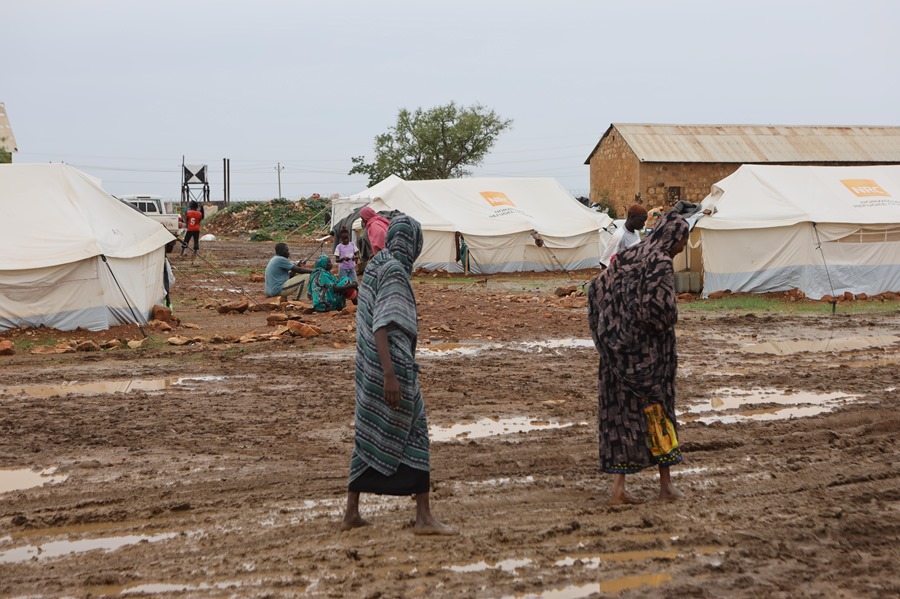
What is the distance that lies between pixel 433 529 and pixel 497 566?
50 cm

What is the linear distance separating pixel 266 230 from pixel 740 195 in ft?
99.5

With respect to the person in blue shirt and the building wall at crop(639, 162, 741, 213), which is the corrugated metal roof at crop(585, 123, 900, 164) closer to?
the building wall at crop(639, 162, 741, 213)

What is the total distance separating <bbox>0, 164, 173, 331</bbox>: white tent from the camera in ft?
40.2

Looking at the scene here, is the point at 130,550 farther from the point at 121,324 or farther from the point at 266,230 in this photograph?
the point at 266,230

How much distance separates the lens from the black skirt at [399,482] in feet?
14.6

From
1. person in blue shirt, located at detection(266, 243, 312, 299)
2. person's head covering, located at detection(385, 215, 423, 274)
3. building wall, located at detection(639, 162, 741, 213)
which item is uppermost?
building wall, located at detection(639, 162, 741, 213)

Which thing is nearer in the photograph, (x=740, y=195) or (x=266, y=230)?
(x=740, y=195)

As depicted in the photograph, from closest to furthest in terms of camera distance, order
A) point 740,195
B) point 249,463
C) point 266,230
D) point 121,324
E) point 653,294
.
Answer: point 653,294 < point 249,463 < point 121,324 < point 740,195 < point 266,230

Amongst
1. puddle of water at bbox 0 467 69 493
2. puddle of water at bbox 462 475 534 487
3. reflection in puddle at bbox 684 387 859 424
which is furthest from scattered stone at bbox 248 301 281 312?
puddle of water at bbox 462 475 534 487

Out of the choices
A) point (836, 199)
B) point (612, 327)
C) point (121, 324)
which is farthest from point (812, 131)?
point (612, 327)

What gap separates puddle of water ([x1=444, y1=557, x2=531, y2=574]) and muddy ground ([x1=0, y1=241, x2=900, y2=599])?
2cm

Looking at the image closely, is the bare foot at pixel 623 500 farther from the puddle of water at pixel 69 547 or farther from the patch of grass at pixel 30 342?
the patch of grass at pixel 30 342

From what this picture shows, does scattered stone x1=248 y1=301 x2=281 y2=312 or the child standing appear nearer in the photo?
the child standing

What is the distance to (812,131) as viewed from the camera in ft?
126
